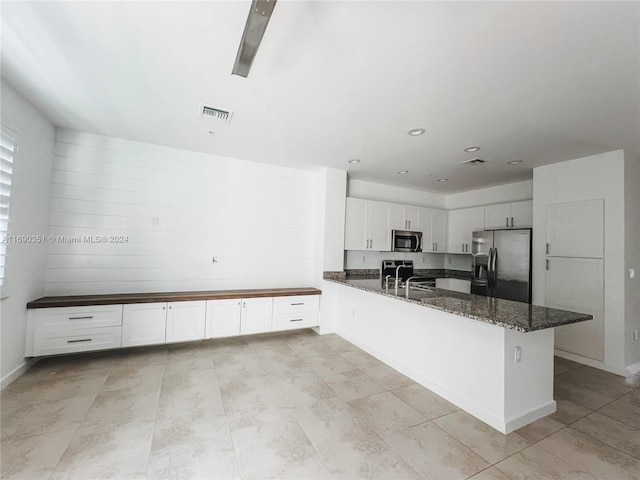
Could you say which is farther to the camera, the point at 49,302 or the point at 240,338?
the point at 240,338

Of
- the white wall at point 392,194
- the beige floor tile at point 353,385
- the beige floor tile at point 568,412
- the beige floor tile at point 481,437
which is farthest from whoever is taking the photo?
the white wall at point 392,194

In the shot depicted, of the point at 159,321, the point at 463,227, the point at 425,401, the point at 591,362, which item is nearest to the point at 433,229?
the point at 463,227

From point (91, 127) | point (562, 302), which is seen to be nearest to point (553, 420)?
point (562, 302)

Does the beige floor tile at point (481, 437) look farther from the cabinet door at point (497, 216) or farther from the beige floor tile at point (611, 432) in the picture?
the cabinet door at point (497, 216)

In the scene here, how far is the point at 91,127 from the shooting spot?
10.7ft

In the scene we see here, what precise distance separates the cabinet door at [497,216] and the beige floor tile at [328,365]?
366cm

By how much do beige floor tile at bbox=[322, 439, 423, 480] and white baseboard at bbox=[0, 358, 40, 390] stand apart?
302 cm

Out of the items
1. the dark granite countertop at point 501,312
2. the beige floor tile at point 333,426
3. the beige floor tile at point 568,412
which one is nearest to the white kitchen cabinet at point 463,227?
the dark granite countertop at point 501,312

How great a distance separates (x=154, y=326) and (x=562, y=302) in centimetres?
536

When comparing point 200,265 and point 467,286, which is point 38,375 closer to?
point 200,265

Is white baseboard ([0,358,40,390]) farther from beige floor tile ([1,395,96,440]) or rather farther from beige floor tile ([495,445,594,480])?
beige floor tile ([495,445,594,480])

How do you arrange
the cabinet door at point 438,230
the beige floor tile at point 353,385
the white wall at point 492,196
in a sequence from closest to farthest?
the beige floor tile at point 353,385, the white wall at point 492,196, the cabinet door at point 438,230

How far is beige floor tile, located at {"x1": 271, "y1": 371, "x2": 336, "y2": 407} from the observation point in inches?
98.4

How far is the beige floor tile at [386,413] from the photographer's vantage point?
2156mm
